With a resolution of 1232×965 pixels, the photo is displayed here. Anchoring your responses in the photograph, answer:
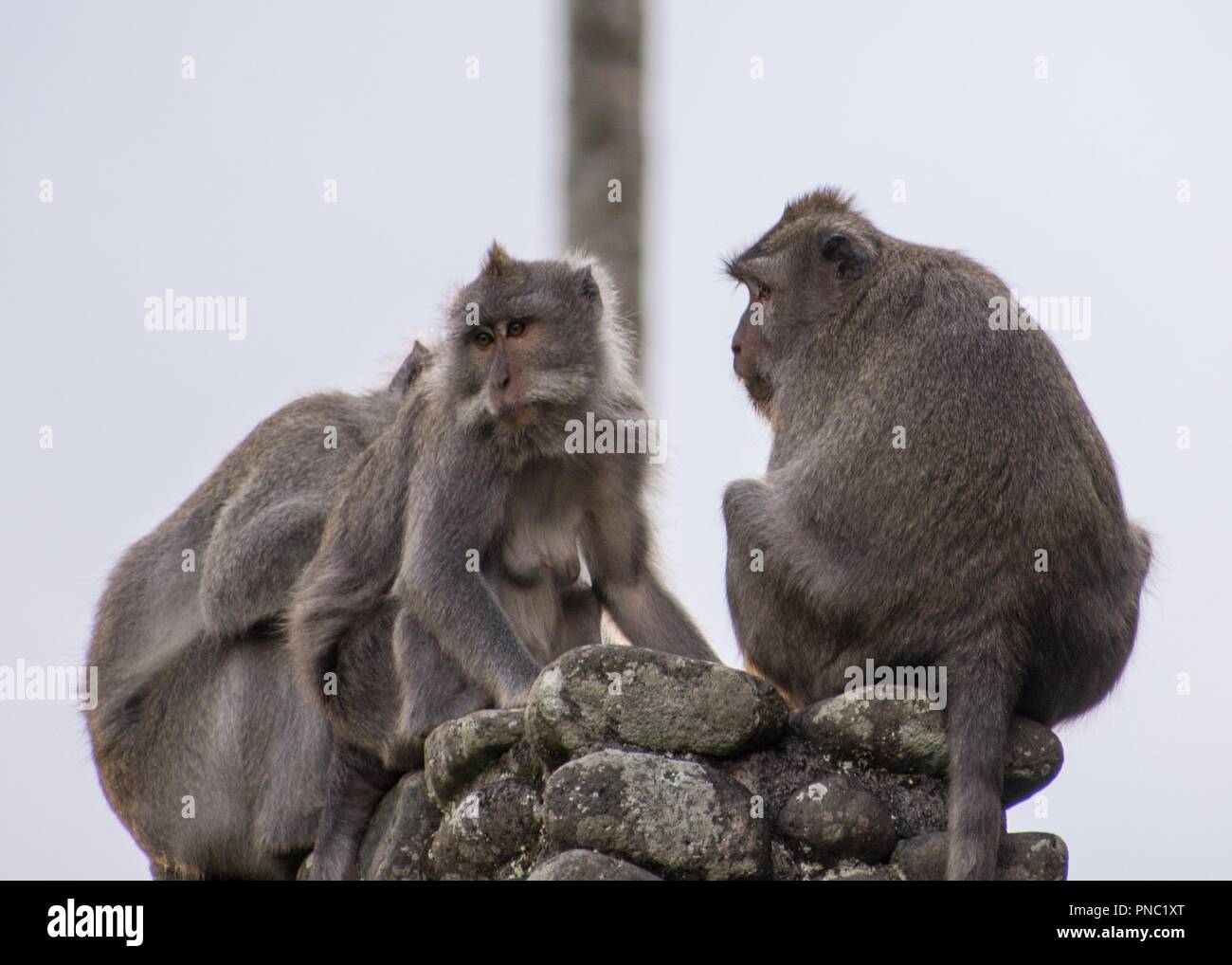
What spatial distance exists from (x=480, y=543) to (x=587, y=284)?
123 cm

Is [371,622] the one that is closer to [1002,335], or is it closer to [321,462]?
[321,462]

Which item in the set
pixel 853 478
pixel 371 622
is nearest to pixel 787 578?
pixel 853 478

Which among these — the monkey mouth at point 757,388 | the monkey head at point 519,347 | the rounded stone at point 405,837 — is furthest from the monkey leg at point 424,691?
the monkey mouth at point 757,388

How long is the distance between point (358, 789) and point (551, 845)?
5.74 feet

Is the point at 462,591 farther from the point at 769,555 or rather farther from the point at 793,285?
the point at 793,285

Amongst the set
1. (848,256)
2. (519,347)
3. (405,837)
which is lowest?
(405,837)

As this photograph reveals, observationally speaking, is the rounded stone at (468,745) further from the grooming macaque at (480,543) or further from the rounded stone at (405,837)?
the grooming macaque at (480,543)

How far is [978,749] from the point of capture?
6.48m

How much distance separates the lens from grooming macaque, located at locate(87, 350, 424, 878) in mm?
8531

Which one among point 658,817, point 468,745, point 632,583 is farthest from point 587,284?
point 658,817

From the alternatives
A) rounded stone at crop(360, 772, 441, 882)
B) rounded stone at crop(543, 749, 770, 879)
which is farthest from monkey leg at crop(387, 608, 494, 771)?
rounded stone at crop(543, 749, 770, 879)

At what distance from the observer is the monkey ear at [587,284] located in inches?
317

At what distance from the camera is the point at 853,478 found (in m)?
7.11
